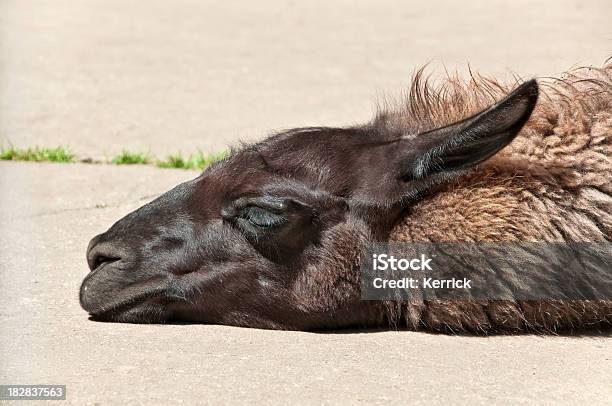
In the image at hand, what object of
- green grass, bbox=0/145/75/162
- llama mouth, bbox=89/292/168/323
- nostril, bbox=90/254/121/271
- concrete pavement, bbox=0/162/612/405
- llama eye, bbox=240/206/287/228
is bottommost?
concrete pavement, bbox=0/162/612/405

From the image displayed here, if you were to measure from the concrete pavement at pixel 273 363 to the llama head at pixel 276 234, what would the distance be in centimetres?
11

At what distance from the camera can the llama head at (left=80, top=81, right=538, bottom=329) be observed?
5.22 m

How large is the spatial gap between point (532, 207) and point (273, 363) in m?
1.32

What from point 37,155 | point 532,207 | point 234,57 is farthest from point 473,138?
point 234,57

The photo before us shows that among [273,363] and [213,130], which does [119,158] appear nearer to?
[213,130]

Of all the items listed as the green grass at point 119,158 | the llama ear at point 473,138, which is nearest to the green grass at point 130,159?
the green grass at point 119,158

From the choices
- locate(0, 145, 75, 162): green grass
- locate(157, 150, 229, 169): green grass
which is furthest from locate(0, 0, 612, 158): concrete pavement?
locate(157, 150, 229, 169): green grass

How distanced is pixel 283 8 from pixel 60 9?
8.93 feet

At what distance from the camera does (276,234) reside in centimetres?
525

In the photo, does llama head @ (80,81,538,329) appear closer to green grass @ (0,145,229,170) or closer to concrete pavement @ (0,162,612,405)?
concrete pavement @ (0,162,612,405)

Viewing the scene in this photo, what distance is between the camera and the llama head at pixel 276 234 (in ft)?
17.1

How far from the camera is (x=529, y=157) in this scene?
207 inches

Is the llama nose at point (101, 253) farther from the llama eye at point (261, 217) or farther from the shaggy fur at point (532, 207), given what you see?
the shaggy fur at point (532, 207)

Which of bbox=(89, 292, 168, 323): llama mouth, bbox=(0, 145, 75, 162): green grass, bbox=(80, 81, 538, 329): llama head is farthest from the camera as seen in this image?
bbox=(0, 145, 75, 162): green grass
